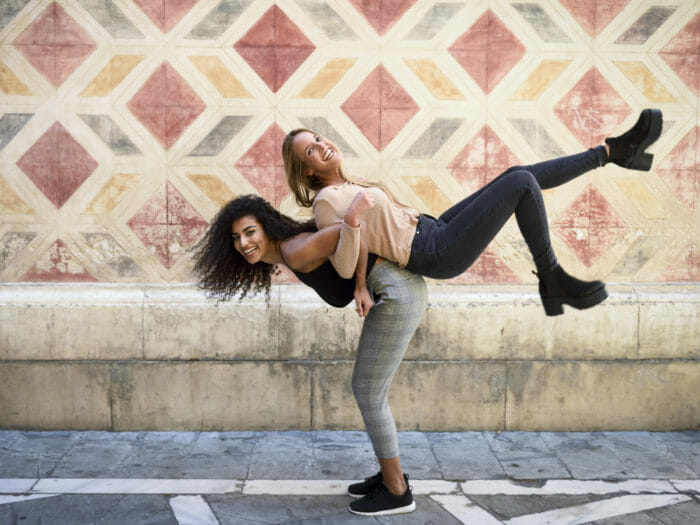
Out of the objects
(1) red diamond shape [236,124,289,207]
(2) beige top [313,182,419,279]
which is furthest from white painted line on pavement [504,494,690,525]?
(1) red diamond shape [236,124,289,207]

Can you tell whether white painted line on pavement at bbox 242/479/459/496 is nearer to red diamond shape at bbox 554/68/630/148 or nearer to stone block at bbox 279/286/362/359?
stone block at bbox 279/286/362/359

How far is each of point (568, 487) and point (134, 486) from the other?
2.23m

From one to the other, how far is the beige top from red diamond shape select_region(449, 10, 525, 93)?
1750 millimetres

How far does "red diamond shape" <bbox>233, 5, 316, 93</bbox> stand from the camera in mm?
4391

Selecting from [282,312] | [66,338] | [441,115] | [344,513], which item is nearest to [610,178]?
[441,115]

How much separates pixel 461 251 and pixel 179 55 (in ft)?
8.01

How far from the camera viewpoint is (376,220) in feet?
9.87

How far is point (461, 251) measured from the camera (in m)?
2.98

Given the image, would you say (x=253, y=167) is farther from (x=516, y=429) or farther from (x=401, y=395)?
(x=516, y=429)

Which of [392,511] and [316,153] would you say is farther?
[392,511]

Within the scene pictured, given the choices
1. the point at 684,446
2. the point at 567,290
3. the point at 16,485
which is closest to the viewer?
the point at 567,290

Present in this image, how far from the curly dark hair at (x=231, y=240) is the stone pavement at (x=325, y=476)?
109 centimetres

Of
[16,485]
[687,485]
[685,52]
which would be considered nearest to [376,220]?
[687,485]

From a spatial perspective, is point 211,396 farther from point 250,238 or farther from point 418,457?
point 250,238
